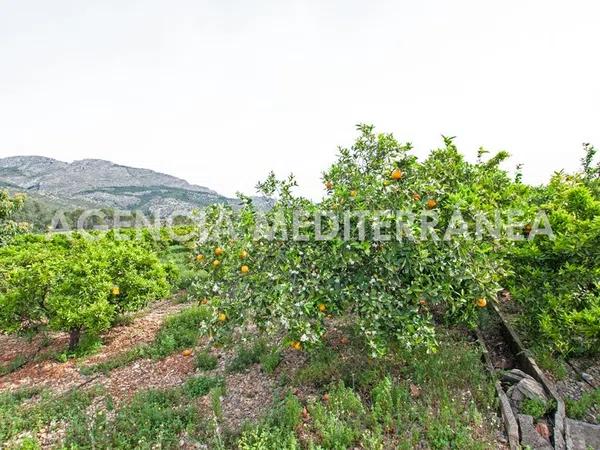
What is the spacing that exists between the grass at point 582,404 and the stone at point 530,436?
66cm

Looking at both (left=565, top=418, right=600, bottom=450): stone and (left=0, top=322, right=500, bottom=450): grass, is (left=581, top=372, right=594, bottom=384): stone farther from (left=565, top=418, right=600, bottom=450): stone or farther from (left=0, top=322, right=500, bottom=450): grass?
(left=565, top=418, right=600, bottom=450): stone

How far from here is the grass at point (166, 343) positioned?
7.25 meters

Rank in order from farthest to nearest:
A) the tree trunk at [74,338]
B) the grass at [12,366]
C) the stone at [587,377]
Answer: the tree trunk at [74,338] < the grass at [12,366] < the stone at [587,377]

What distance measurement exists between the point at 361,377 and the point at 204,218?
3.10 m

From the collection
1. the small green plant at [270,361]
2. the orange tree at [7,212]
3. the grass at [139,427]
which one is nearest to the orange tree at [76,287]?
the grass at [139,427]

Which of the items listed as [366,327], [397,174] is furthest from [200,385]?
[397,174]

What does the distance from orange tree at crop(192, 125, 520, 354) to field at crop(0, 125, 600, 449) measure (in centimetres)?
2

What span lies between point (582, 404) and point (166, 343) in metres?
7.02

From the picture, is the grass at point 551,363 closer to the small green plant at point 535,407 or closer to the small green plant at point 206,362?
the small green plant at point 535,407

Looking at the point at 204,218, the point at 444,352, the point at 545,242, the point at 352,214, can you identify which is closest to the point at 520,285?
the point at 545,242

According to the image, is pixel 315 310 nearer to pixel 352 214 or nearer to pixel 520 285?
pixel 352 214

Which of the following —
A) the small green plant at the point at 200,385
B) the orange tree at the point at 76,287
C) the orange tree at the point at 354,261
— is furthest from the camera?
the orange tree at the point at 76,287

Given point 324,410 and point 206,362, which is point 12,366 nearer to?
point 206,362

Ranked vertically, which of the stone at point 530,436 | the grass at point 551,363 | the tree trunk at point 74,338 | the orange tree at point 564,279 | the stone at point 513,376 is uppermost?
the orange tree at point 564,279
